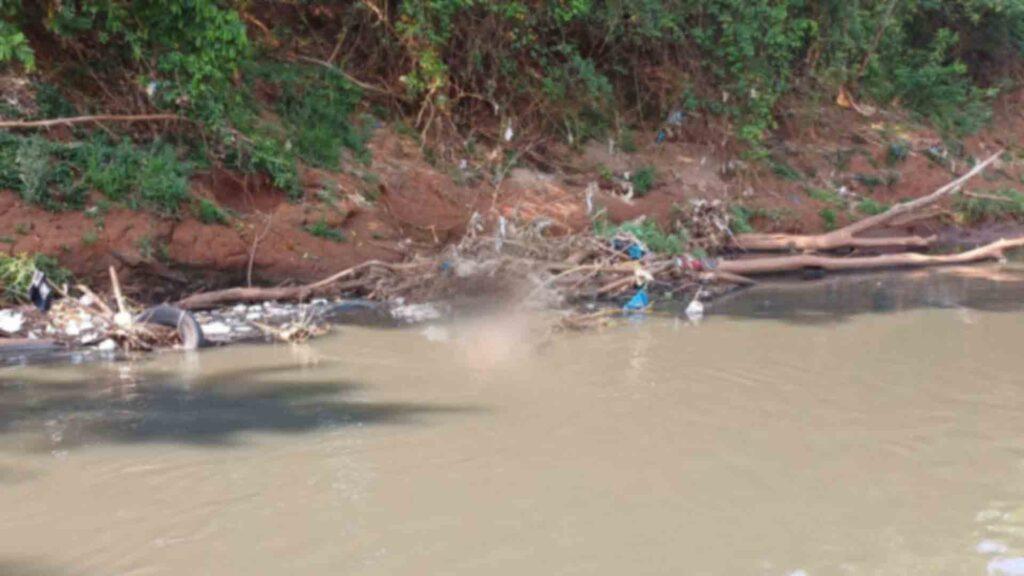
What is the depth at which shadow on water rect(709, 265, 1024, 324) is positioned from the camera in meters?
10.1

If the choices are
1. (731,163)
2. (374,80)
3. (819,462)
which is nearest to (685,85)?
(731,163)

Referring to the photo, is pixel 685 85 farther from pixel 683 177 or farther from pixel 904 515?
pixel 904 515

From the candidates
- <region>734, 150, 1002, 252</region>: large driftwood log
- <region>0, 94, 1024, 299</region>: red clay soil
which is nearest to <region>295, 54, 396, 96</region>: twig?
<region>0, 94, 1024, 299</region>: red clay soil

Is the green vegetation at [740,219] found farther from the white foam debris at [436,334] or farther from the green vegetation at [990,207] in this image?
the white foam debris at [436,334]

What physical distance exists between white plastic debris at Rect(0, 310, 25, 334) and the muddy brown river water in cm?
102

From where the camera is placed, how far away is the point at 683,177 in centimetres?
1479

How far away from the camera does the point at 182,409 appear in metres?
6.28

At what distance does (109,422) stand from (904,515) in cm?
422

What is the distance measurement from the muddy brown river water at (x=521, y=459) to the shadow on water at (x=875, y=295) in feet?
5.24

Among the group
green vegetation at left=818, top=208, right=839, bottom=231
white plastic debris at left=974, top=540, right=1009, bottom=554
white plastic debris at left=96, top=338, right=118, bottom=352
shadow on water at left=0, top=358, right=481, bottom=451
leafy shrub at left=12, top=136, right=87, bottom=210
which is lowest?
white plastic debris at left=974, top=540, right=1009, bottom=554

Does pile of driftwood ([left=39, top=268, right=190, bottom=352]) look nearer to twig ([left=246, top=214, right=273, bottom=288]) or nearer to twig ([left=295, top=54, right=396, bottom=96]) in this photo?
twig ([left=246, top=214, right=273, bottom=288])

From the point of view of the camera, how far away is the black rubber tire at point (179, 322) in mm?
7930

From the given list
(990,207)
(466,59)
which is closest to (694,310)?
(466,59)

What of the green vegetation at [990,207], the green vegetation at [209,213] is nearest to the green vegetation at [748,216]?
the green vegetation at [990,207]
